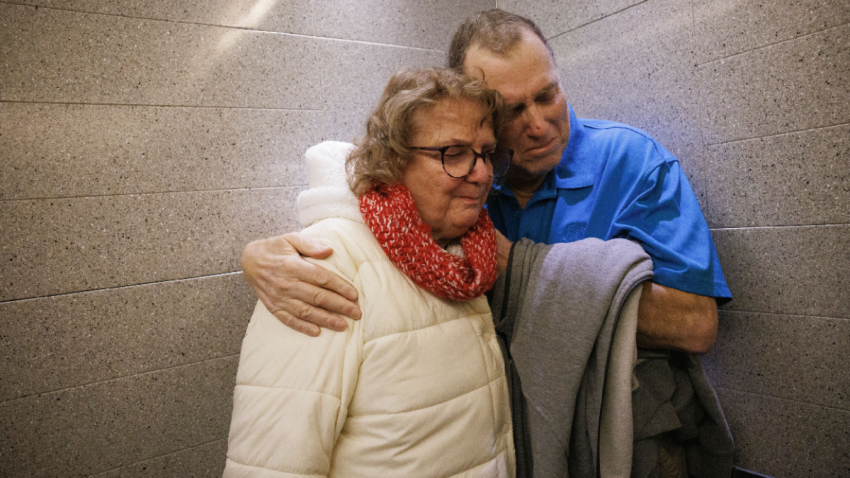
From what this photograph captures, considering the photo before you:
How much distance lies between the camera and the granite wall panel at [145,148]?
139 centimetres

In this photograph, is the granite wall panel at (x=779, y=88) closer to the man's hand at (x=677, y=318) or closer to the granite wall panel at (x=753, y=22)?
the granite wall panel at (x=753, y=22)

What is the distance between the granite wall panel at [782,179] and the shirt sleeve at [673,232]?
29 centimetres

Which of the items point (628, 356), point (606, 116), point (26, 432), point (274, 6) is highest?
point (274, 6)

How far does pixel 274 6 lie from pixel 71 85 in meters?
0.70

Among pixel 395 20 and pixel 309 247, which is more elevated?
pixel 395 20

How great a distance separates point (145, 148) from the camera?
153cm

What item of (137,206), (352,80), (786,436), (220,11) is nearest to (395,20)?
(352,80)

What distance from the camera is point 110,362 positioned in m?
1.46

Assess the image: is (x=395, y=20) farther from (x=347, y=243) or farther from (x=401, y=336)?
(x=401, y=336)

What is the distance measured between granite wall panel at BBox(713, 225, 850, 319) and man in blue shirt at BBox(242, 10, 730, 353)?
0.33 m

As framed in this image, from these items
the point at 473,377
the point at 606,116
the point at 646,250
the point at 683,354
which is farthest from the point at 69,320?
the point at 606,116

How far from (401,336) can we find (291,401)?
273 millimetres

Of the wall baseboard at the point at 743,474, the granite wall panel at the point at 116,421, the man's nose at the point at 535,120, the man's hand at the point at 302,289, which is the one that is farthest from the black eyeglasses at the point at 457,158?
the wall baseboard at the point at 743,474

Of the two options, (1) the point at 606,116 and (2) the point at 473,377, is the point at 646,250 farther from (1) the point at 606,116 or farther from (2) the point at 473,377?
(1) the point at 606,116
